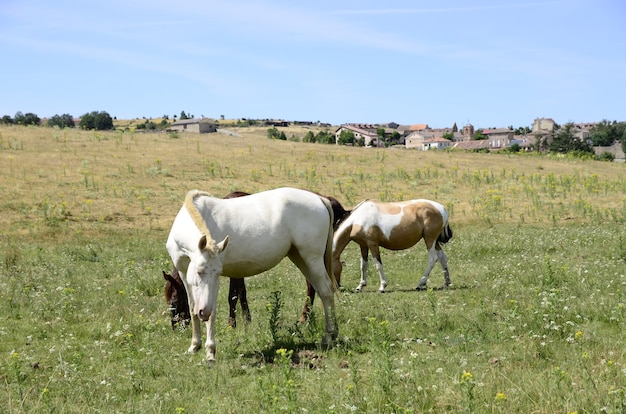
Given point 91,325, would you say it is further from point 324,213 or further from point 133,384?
point 324,213

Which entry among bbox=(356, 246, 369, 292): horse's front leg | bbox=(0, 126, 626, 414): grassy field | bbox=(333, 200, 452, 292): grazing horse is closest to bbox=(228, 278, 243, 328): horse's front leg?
bbox=(0, 126, 626, 414): grassy field

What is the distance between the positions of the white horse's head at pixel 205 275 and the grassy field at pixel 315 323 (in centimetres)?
60

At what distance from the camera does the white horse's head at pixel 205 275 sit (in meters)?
7.00

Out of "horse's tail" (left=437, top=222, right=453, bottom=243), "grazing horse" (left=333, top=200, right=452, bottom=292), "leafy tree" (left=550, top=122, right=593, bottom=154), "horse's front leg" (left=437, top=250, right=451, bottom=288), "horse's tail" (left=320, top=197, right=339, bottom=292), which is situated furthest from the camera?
"leafy tree" (left=550, top=122, right=593, bottom=154)

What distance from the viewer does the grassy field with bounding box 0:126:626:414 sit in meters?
5.35

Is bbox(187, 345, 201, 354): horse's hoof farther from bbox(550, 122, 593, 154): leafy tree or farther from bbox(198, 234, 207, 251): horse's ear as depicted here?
bbox(550, 122, 593, 154): leafy tree

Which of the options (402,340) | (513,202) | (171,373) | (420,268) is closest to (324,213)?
(402,340)

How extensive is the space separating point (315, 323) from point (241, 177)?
2436 centimetres

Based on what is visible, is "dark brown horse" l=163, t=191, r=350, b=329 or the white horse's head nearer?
the white horse's head

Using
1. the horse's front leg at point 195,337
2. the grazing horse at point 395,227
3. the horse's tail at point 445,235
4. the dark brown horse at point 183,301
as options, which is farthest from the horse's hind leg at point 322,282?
the horse's tail at point 445,235

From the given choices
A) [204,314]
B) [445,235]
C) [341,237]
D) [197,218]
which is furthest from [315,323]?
[445,235]

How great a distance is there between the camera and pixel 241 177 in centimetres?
3212

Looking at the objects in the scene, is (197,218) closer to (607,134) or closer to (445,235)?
(445,235)

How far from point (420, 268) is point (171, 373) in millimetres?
9163
